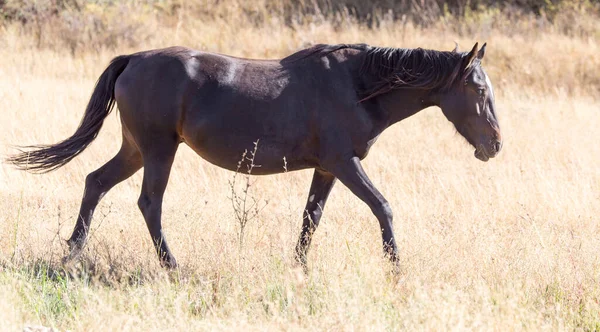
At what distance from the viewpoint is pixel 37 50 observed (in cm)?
1530

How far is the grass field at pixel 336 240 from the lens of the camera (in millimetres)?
5098

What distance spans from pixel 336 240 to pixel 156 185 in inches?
54.9

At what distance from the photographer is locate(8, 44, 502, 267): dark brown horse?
6141mm

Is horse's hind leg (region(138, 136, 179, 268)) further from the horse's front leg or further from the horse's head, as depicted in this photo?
the horse's head

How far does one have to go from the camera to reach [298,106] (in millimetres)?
6160

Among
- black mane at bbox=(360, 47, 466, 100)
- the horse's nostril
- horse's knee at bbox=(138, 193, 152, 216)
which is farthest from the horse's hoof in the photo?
the horse's nostril

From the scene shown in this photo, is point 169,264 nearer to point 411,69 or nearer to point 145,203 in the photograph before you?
point 145,203

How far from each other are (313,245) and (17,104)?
6.06 meters

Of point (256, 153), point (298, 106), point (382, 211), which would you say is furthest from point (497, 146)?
point (256, 153)

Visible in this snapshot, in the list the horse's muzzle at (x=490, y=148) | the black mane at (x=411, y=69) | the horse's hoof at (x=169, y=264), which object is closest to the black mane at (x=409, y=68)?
the black mane at (x=411, y=69)

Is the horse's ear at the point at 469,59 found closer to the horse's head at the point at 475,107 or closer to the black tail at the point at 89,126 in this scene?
the horse's head at the point at 475,107

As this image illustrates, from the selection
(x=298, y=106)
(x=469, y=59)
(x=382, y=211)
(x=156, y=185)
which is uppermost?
(x=469, y=59)

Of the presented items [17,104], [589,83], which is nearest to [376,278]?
[17,104]

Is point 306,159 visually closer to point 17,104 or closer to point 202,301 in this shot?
point 202,301
